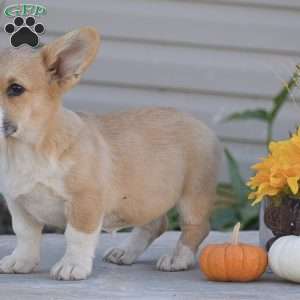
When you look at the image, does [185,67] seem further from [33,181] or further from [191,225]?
[33,181]

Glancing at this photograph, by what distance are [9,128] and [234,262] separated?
1.18 m

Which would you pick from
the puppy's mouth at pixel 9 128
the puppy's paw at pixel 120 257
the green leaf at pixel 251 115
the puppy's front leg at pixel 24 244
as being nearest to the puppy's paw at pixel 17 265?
the puppy's front leg at pixel 24 244

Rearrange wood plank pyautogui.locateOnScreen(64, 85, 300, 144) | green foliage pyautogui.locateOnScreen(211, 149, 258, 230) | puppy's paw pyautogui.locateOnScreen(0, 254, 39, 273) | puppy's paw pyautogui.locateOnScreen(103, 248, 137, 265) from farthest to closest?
wood plank pyautogui.locateOnScreen(64, 85, 300, 144), green foliage pyautogui.locateOnScreen(211, 149, 258, 230), puppy's paw pyautogui.locateOnScreen(103, 248, 137, 265), puppy's paw pyautogui.locateOnScreen(0, 254, 39, 273)

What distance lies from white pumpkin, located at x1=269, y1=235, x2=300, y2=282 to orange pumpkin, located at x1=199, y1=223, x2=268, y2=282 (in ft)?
0.21

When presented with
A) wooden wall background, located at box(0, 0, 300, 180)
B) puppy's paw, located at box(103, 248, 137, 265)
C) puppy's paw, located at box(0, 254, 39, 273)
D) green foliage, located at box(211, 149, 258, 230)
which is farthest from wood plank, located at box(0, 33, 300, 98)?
puppy's paw, located at box(0, 254, 39, 273)

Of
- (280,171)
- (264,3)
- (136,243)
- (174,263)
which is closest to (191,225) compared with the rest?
(174,263)

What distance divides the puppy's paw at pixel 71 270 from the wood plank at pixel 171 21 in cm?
313

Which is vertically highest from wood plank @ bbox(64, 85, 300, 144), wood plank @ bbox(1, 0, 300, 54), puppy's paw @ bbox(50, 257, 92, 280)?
wood plank @ bbox(1, 0, 300, 54)

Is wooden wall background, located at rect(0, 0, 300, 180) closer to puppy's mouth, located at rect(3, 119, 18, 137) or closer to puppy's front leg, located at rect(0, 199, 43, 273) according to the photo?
puppy's front leg, located at rect(0, 199, 43, 273)

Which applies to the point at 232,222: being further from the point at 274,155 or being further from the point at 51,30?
the point at 274,155

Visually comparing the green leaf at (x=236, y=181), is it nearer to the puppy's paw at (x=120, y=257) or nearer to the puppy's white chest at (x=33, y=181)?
the puppy's paw at (x=120, y=257)

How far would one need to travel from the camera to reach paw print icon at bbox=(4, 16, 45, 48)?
191 inches

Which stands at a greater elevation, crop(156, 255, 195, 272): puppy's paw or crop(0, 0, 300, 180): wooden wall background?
crop(0, 0, 300, 180): wooden wall background

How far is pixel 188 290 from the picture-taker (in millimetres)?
4621
